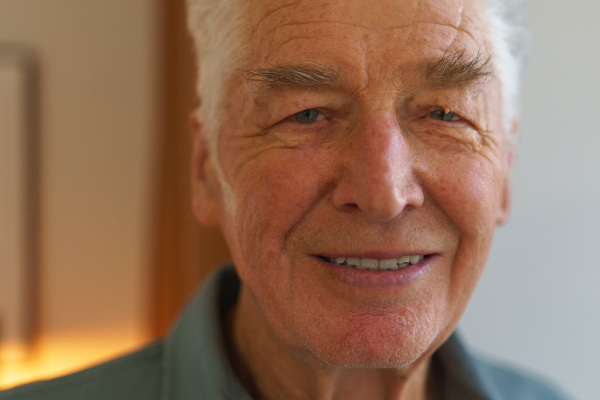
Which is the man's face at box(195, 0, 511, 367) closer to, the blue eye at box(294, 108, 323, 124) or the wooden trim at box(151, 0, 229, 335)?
the blue eye at box(294, 108, 323, 124)

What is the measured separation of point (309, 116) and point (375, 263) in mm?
264

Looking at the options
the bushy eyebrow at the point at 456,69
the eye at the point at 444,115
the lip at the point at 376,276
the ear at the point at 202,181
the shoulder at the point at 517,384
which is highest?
the bushy eyebrow at the point at 456,69

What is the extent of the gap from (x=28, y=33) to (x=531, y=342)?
1.98 meters

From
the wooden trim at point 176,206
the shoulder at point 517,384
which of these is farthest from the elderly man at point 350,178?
the wooden trim at point 176,206

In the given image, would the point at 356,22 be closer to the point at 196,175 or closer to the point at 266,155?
the point at 266,155

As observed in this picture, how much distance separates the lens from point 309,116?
3.23 feet

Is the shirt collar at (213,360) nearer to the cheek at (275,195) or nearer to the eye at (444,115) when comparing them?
the cheek at (275,195)

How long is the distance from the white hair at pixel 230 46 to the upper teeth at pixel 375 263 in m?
0.34

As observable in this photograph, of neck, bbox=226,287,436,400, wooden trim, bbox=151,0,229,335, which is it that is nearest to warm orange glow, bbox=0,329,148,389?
wooden trim, bbox=151,0,229,335

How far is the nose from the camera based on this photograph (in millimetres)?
886

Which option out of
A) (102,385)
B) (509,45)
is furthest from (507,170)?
(102,385)

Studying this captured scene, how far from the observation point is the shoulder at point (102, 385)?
1.10 m

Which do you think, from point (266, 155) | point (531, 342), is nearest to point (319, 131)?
point (266, 155)

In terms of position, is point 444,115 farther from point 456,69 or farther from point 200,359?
point 200,359
